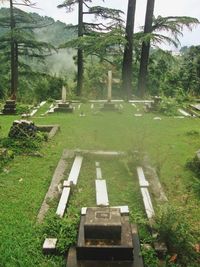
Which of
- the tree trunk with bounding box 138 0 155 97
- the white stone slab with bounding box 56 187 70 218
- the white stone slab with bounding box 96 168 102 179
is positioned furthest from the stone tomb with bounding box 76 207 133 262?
the tree trunk with bounding box 138 0 155 97

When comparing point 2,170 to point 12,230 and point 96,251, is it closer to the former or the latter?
point 12,230

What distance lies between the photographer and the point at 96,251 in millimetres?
3867

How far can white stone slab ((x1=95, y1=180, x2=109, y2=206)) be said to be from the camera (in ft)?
18.1

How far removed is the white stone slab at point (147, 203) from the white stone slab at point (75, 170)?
1.34 m

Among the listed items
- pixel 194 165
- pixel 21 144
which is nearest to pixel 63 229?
pixel 194 165

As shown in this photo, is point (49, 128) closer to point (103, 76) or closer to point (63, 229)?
point (63, 229)

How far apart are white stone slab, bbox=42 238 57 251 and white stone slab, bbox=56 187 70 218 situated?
702 mm

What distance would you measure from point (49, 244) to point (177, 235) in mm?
1654

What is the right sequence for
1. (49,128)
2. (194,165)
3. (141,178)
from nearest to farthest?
(141,178) < (194,165) < (49,128)

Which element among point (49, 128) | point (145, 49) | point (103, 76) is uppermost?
point (145, 49)

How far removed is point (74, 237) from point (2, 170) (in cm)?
317

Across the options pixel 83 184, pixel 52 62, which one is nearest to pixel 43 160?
pixel 83 184

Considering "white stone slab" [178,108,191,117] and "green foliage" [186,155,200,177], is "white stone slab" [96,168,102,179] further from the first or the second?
"white stone slab" [178,108,191,117]

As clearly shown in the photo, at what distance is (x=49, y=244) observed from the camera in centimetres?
425
